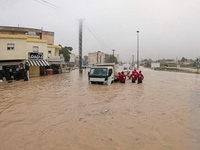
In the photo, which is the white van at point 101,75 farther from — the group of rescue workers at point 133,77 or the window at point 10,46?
the window at point 10,46

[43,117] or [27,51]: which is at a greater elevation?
[27,51]

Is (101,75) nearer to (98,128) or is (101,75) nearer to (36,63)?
(36,63)

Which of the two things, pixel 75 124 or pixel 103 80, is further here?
pixel 103 80

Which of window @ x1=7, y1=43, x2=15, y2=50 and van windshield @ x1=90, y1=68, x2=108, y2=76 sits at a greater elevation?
window @ x1=7, y1=43, x2=15, y2=50

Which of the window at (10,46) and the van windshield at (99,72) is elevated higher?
the window at (10,46)

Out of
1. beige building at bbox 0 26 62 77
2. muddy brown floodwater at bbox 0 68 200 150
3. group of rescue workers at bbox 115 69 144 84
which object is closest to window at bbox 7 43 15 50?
beige building at bbox 0 26 62 77

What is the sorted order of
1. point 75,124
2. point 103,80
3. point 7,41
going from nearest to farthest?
point 75,124
point 103,80
point 7,41

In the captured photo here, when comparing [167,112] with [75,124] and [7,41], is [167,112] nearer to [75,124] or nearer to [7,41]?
[75,124]

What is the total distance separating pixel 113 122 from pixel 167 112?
3.22m

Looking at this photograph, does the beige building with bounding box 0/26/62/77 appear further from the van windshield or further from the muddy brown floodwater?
the muddy brown floodwater

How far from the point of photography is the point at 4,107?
10812 mm

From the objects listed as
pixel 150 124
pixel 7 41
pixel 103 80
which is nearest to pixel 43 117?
pixel 150 124

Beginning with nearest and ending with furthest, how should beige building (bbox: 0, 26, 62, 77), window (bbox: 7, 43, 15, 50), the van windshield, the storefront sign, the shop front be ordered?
the van windshield
beige building (bbox: 0, 26, 62, 77)
window (bbox: 7, 43, 15, 50)
the shop front
the storefront sign

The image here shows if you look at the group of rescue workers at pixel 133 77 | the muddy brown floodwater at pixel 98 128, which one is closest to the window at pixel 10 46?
the group of rescue workers at pixel 133 77
